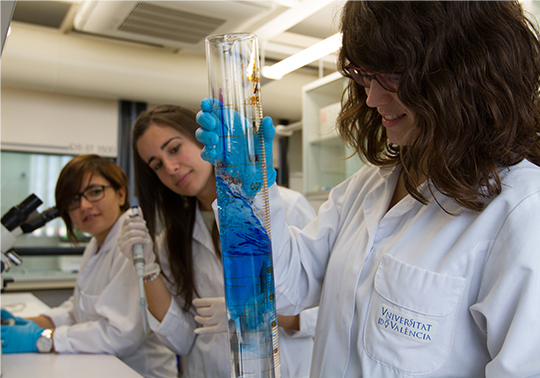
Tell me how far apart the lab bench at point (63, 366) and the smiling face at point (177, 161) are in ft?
2.30

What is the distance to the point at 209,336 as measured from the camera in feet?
5.73

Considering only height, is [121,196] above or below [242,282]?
above

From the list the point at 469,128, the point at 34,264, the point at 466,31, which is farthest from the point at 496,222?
the point at 34,264

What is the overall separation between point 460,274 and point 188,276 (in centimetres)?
121

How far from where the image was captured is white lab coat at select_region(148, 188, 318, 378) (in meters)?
1.70

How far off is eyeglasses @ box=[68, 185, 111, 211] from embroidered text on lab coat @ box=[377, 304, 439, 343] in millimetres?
1729

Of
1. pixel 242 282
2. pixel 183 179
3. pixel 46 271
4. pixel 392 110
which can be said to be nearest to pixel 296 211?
pixel 183 179

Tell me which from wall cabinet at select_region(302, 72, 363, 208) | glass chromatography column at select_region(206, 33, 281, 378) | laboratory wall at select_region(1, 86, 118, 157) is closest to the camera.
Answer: glass chromatography column at select_region(206, 33, 281, 378)

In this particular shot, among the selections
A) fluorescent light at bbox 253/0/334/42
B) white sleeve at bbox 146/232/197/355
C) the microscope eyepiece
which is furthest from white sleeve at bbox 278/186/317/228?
fluorescent light at bbox 253/0/334/42

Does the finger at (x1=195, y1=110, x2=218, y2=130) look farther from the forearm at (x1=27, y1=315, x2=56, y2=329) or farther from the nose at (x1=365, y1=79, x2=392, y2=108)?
the forearm at (x1=27, y1=315, x2=56, y2=329)

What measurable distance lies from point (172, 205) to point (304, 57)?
1.19 meters

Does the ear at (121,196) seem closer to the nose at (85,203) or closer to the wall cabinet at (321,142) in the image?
the nose at (85,203)

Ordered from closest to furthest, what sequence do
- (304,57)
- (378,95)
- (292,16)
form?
(378,95), (304,57), (292,16)

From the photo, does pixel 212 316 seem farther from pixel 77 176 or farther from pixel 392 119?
pixel 77 176
